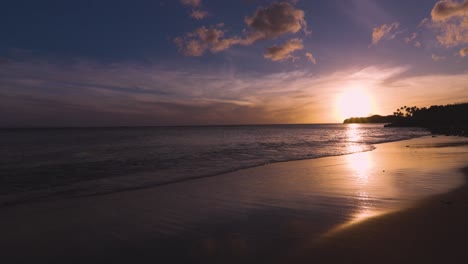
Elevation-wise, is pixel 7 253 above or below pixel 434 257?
below

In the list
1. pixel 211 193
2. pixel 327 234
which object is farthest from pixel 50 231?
pixel 327 234

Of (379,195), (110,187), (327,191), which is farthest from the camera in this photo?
(110,187)

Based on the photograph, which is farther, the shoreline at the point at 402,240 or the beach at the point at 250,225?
the beach at the point at 250,225

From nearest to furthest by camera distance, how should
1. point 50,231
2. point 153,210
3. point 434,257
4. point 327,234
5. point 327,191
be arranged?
point 434,257, point 327,234, point 50,231, point 153,210, point 327,191

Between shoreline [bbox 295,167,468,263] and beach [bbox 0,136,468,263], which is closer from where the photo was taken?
shoreline [bbox 295,167,468,263]

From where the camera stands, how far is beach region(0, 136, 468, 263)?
16.8 ft

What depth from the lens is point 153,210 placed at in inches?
327

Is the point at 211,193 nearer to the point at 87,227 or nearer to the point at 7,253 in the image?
the point at 87,227

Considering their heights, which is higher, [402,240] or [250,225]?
[402,240]

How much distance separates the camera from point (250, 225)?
668cm

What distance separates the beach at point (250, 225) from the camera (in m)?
5.11

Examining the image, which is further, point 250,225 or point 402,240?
point 250,225

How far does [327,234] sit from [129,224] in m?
5.13

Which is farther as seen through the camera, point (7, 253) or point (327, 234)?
point (327, 234)
